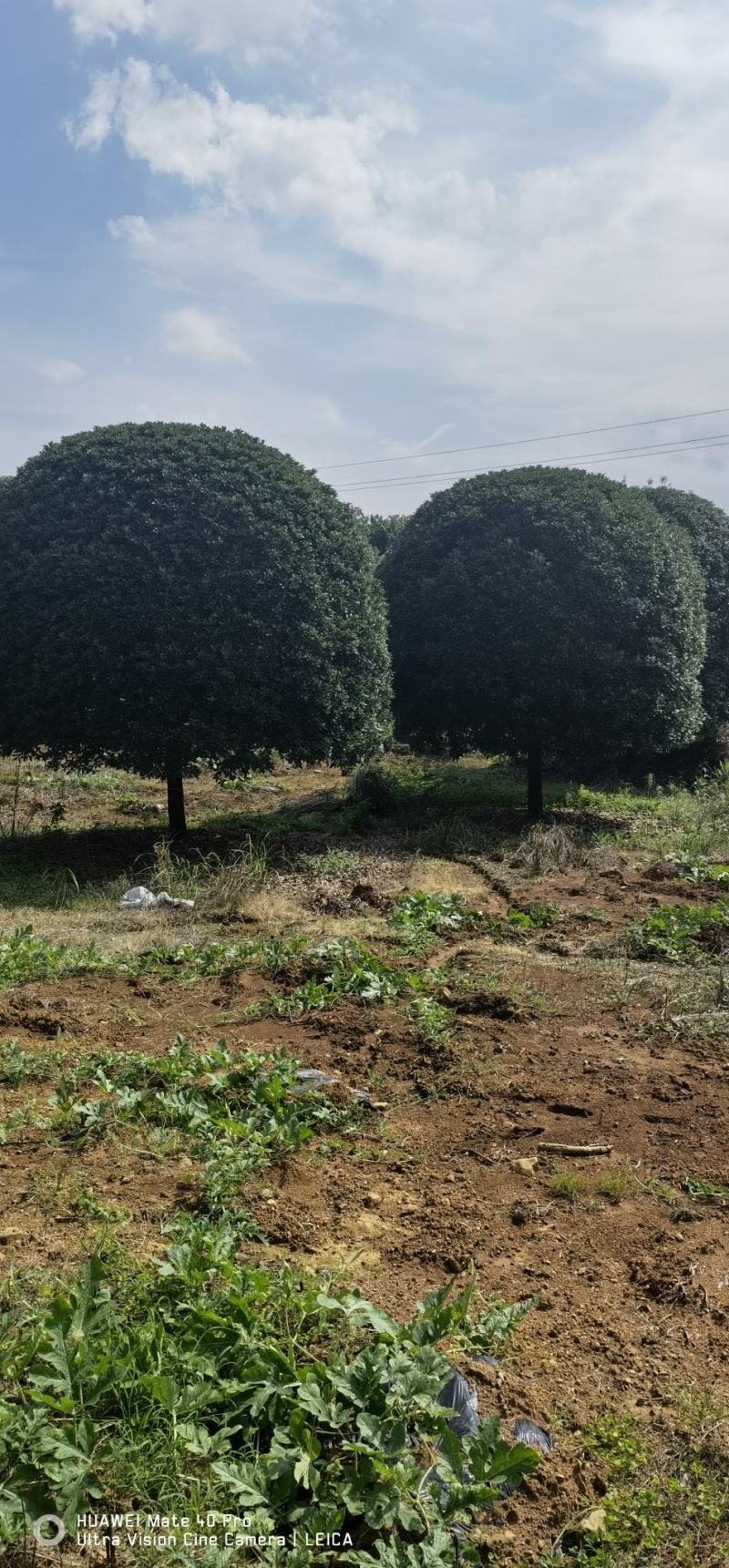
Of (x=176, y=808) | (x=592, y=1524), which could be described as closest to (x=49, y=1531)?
(x=592, y=1524)

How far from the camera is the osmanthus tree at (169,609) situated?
29.6ft

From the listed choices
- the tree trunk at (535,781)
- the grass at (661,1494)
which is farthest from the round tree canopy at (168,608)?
the grass at (661,1494)

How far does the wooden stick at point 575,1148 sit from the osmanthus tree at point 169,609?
5907 mm

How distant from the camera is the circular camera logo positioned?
83.6 inches

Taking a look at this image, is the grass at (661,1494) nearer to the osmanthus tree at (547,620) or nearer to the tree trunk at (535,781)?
the osmanthus tree at (547,620)

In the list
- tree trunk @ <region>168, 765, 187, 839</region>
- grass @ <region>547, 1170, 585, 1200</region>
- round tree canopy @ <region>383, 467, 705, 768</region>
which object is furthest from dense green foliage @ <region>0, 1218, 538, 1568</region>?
round tree canopy @ <region>383, 467, 705, 768</region>

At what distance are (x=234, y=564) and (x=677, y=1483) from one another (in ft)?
26.2

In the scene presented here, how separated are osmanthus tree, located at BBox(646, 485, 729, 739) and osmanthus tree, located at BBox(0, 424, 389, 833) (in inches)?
286

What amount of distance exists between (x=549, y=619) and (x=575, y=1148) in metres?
7.79

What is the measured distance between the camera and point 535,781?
38.0ft

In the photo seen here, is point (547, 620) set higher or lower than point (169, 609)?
lower

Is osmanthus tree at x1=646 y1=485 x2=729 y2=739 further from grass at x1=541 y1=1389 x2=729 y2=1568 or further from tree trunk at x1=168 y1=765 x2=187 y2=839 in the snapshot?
grass at x1=541 y1=1389 x2=729 y2=1568

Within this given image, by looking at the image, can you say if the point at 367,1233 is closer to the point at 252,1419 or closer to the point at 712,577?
the point at 252,1419

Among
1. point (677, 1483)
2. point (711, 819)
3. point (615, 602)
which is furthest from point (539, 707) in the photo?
point (677, 1483)
